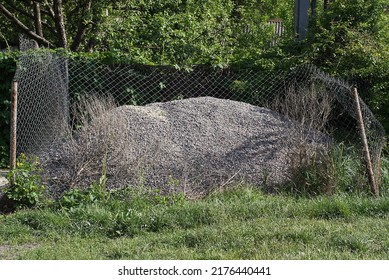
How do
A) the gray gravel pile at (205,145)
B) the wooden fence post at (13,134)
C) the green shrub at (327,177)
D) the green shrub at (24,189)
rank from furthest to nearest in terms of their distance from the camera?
the gray gravel pile at (205,145) → the green shrub at (327,177) → the wooden fence post at (13,134) → the green shrub at (24,189)

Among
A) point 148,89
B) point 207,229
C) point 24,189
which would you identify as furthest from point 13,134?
point 148,89

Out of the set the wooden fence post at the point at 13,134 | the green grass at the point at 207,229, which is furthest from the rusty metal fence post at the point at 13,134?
the green grass at the point at 207,229

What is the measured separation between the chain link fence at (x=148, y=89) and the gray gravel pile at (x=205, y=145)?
475mm

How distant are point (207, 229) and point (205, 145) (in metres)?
2.48

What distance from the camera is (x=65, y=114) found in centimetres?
997

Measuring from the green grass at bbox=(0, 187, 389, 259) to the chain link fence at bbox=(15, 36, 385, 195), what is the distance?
64.4 inches

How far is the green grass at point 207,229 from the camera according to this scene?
6.32m

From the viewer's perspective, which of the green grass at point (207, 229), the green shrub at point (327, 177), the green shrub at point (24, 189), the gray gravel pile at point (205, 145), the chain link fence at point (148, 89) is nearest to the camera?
the green grass at point (207, 229)

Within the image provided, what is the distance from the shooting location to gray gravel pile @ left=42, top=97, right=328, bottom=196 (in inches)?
342

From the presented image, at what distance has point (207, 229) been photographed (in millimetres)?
6914

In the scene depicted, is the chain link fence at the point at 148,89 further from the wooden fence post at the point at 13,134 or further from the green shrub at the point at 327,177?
the wooden fence post at the point at 13,134

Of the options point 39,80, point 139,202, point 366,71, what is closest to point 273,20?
point 366,71

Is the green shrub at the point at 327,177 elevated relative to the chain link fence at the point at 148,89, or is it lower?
lower

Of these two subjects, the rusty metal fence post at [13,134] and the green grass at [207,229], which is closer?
the green grass at [207,229]
